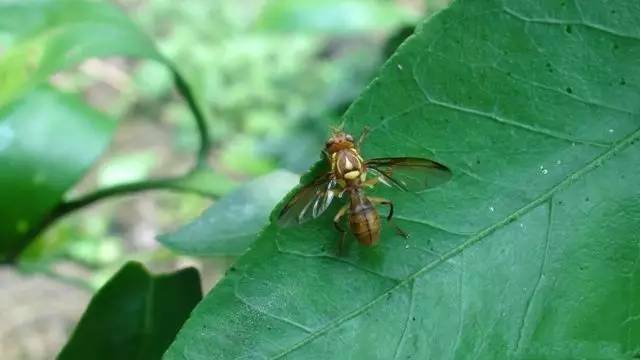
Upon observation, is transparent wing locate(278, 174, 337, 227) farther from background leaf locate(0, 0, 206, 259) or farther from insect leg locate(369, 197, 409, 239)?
background leaf locate(0, 0, 206, 259)

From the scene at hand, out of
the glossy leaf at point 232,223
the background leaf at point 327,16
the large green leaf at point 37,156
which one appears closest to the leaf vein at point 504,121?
the glossy leaf at point 232,223

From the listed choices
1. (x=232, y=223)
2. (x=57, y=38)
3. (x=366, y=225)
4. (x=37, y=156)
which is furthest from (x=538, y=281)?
(x=57, y=38)

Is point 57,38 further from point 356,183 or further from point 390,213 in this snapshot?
point 390,213

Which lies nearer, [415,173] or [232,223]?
[415,173]

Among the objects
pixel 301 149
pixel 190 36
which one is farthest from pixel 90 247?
pixel 190 36

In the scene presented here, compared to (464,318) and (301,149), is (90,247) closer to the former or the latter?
(301,149)

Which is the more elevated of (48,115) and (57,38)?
(57,38)

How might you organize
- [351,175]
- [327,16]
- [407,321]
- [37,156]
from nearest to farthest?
[407,321]
[351,175]
[37,156]
[327,16]
